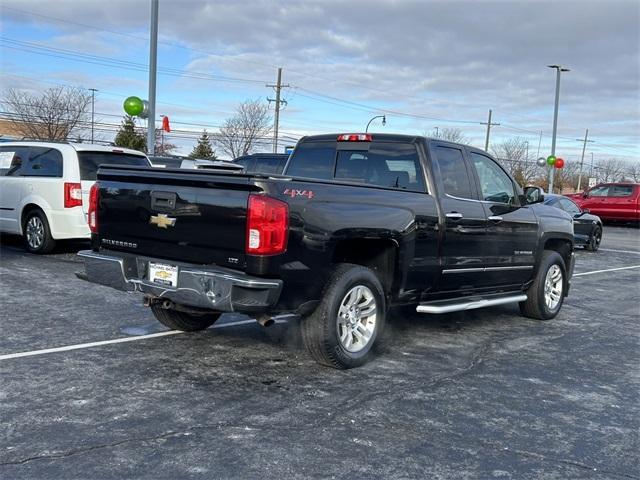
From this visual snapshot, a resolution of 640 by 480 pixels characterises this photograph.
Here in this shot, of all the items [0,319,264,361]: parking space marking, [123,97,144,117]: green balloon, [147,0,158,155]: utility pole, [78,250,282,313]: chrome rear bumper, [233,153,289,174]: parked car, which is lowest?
[0,319,264,361]: parking space marking

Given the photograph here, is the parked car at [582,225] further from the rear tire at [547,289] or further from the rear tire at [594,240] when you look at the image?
the rear tire at [547,289]

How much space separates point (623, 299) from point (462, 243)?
469 centimetres

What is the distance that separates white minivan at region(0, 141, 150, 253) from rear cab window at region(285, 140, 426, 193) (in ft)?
15.1

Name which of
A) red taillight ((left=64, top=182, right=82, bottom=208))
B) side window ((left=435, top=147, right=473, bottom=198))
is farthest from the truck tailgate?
red taillight ((left=64, top=182, right=82, bottom=208))

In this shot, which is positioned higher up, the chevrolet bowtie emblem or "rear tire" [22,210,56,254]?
the chevrolet bowtie emblem

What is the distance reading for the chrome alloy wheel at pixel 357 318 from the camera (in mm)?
5215

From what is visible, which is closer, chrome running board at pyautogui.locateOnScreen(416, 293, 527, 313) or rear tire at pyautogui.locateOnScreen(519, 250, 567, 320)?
chrome running board at pyautogui.locateOnScreen(416, 293, 527, 313)

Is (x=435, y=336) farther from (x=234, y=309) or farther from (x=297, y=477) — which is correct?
(x=297, y=477)

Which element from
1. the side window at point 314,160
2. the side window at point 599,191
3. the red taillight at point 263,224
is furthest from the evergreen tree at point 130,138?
the red taillight at point 263,224

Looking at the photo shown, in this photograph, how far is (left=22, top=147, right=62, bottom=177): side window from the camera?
10203 mm

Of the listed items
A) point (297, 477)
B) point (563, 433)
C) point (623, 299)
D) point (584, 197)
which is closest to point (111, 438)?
point (297, 477)

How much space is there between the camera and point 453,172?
6.36 m

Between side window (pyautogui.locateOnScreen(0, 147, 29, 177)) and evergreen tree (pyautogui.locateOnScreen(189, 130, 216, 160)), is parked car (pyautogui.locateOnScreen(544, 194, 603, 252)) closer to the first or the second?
side window (pyautogui.locateOnScreen(0, 147, 29, 177))

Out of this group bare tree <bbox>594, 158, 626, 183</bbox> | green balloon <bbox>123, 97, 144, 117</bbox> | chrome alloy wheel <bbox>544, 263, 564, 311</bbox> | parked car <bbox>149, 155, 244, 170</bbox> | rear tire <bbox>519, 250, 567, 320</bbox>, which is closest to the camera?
rear tire <bbox>519, 250, 567, 320</bbox>
